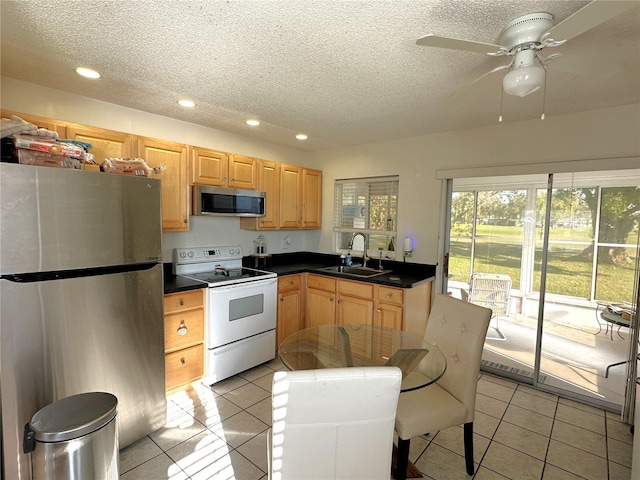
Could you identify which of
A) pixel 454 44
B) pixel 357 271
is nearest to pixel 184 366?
pixel 357 271

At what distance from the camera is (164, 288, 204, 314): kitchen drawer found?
2617mm

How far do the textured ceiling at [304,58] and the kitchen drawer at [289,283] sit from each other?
1.71 metres

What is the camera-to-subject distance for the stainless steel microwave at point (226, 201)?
10.1 feet

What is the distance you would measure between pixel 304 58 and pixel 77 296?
1.88m

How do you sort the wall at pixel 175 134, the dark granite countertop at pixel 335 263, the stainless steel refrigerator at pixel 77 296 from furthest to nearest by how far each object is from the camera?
1. the dark granite countertop at pixel 335 263
2. the wall at pixel 175 134
3. the stainless steel refrigerator at pixel 77 296

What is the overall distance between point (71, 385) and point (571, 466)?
3070 mm

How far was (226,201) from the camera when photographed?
127 inches

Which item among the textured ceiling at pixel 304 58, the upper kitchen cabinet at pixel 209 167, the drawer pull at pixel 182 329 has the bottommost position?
the drawer pull at pixel 182 329

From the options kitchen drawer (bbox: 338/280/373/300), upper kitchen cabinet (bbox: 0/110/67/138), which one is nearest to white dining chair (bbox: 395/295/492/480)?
kitchen drawer (bbox: 338/280/373/300)

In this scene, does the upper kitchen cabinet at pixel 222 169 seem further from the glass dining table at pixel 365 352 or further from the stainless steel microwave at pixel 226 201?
the glass dining table at pixel 365 352

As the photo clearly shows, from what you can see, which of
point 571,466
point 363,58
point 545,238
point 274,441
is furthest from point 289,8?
point 571,466

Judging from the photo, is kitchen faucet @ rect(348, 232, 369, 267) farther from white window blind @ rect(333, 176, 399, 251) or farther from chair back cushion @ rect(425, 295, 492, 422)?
chair back cushion @ rect(425, 295, 492, 422)

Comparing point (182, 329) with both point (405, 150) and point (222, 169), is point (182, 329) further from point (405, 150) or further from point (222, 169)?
point (405, 150)

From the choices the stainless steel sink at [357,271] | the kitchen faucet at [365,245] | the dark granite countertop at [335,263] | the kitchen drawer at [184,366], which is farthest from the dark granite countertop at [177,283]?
the kitchen faucet at [365,245]
